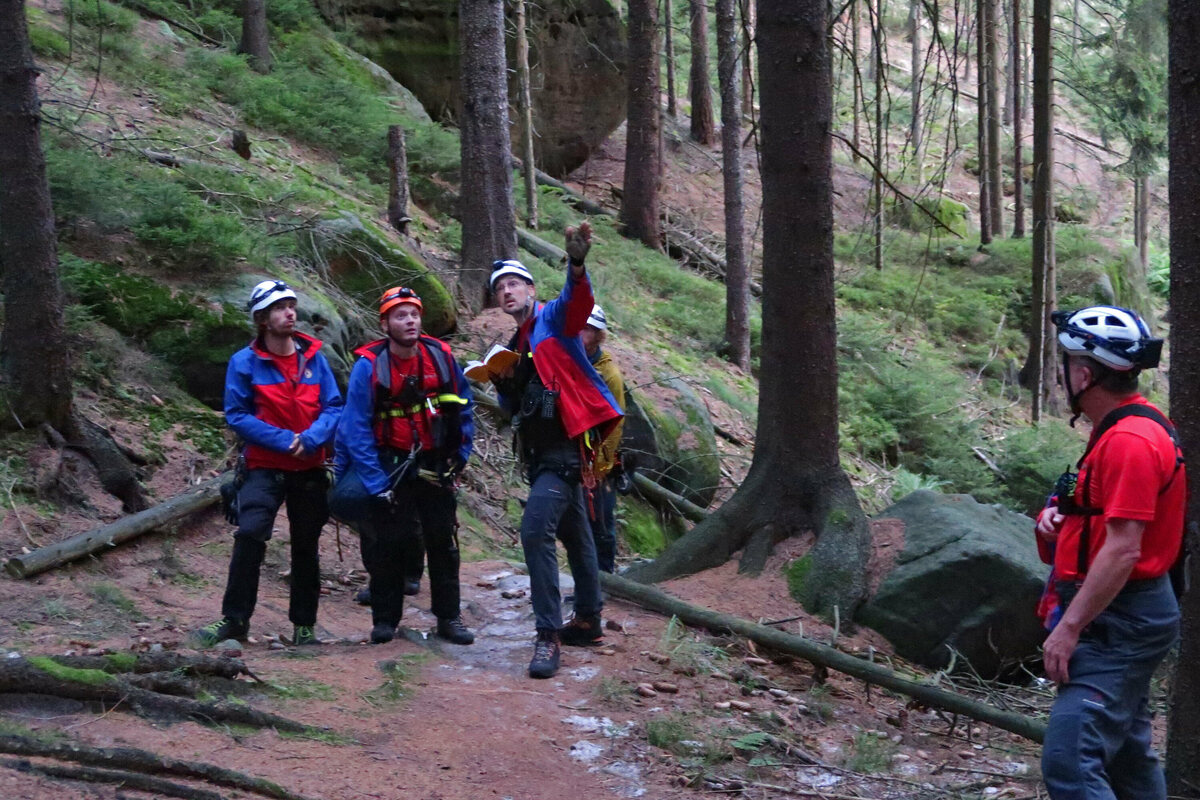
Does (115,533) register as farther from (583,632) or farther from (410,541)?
(583,632)

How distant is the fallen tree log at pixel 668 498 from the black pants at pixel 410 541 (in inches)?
199

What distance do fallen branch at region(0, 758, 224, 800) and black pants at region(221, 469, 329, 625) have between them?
8.48 ft

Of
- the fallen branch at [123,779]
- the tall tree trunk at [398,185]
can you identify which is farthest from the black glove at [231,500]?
the tall tree trunk at [398,185]

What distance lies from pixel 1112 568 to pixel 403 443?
13.6ft

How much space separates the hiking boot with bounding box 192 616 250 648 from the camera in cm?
658

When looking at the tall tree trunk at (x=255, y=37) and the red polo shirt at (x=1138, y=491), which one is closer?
the red polo shirt at (x=1138, y=491)

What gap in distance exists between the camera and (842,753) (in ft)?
19.7

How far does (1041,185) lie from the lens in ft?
60.2

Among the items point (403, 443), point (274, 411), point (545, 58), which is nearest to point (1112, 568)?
point (403, 443)

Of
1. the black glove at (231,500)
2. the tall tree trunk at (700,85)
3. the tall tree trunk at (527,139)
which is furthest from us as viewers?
the tall tree trunk at (700,85)

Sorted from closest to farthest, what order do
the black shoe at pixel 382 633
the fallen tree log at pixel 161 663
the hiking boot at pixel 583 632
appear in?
the fallen tree log at pixel 161 663 < the black shoe at pixel 382 633 < the hiking boot at pixel 583 632

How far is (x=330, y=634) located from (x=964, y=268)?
2297 centimetres

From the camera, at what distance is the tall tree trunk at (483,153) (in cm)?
1365

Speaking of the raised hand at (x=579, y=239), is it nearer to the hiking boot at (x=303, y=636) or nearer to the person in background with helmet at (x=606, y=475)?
the person in background with helmet at (x=606, y=475)
